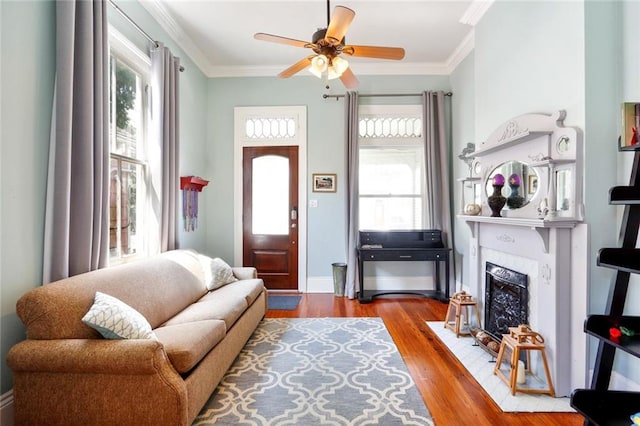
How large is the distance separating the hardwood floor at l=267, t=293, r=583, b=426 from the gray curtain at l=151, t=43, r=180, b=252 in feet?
5.10

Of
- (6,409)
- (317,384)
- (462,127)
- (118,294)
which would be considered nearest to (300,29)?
(462,127)

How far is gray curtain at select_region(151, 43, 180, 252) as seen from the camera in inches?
124

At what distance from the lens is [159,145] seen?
10.3 ft

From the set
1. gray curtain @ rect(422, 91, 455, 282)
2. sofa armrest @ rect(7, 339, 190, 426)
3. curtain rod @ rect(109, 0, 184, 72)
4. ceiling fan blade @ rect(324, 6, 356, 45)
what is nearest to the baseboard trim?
sofa armrest @ rect(7, 339, 190, 426)

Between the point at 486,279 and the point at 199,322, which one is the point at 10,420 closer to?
the point at 199,322

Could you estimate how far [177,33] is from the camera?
365cm

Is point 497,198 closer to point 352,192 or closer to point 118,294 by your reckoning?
point 352,192

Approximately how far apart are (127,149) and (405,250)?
3.45 metres

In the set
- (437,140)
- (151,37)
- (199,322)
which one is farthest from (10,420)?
(437,140)

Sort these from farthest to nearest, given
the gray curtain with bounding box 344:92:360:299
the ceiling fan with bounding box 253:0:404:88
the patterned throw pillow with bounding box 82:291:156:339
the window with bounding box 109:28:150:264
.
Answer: the gray curtain with bounding box 344:92:360:299, the window with bounding box 109:28:150:264, the ceiling fan with bounding box 253:0:404:88, the patterned throw pillow with bounding box 82:291:156:339

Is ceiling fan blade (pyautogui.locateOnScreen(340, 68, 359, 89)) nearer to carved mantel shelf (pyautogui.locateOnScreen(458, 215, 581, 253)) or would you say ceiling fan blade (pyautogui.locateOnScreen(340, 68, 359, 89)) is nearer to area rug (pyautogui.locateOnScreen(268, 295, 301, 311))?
carved mantel shelf (pyautogui.locateOnScreen(458, 215, 581, 253))

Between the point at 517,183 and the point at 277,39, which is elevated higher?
the point at 277,39

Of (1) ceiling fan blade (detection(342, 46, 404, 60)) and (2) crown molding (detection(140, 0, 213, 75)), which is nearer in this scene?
(1) ceiling fan blade (detection(342, 46, 404, 60))

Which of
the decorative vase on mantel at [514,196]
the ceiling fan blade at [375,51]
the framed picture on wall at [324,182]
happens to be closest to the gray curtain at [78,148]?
the ceiling fan blade at [375,51]
